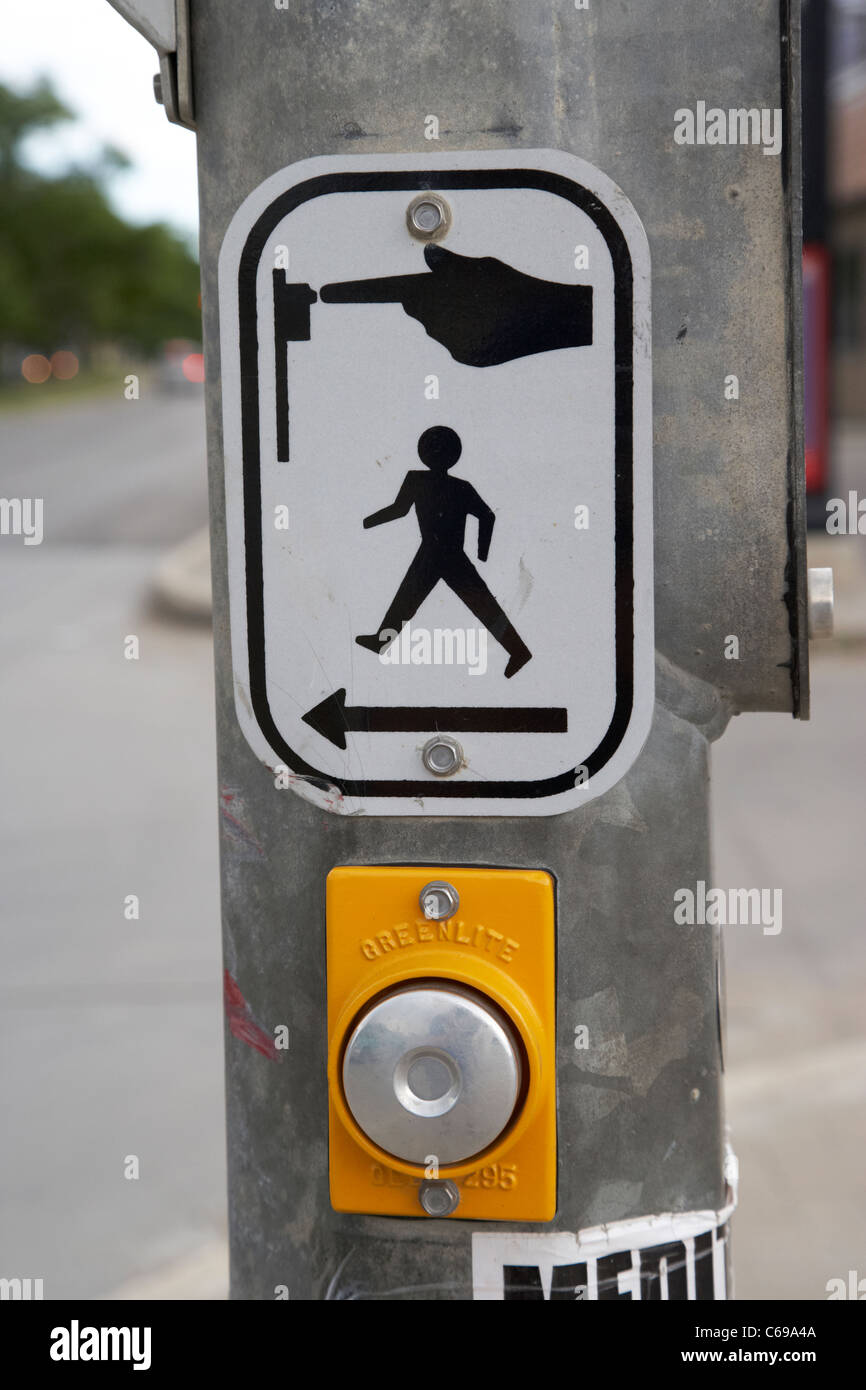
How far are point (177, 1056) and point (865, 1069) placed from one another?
77.3 inches

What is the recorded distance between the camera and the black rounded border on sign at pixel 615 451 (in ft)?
3.47

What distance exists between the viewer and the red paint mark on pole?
1.19m

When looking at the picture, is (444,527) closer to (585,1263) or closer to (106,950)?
(585,1263)

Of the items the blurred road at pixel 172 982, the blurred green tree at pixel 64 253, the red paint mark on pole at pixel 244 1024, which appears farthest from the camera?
the blurred green tree at pixel 64 253

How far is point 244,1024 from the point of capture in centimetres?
119

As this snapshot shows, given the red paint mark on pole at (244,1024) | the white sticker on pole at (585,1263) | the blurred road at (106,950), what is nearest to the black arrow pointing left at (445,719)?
the red paint mark on pole at (244,1024)

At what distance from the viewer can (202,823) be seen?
19.9 feet

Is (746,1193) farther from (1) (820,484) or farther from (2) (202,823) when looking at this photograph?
(1) (820,484)

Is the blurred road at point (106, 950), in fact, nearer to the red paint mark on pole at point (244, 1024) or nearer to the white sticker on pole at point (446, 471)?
the red paint mark on pole at point (244, 1024)

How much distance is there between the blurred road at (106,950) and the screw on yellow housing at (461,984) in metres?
2.42

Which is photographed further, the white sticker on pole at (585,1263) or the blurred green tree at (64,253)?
the blurred green tree at (64,253)

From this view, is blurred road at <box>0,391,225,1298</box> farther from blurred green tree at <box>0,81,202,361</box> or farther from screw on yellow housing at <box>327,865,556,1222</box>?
blurred green tree at <box>0,81,202,361</box>

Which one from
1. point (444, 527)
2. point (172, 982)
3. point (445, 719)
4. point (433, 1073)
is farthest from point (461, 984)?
point (172, 982)
